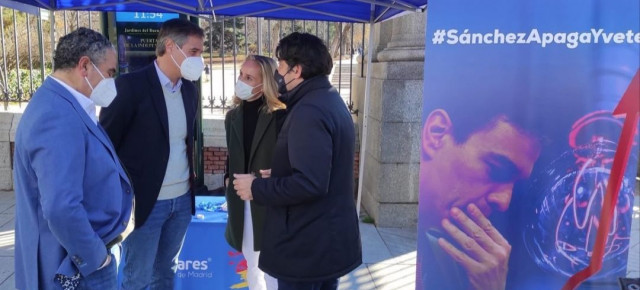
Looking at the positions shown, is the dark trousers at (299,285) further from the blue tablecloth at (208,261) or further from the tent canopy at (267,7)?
the tent canopy at (267,7)

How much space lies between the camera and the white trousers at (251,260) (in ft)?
8.95

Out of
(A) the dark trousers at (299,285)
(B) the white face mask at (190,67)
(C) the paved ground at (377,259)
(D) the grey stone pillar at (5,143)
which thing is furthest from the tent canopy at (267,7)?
(D) the grey stone pillar at (5,143)

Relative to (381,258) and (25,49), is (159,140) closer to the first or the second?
(381,258)

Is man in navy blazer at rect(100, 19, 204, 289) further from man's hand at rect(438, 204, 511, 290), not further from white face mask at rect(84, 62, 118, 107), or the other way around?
man's hand at rect(438, 204, 511, 290)

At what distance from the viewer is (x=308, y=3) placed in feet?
11.4

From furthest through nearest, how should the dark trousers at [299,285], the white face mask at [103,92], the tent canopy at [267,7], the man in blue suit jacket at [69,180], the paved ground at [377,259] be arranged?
the paved ground at [377,259]
the tent canopy at [267,7]
the dark trousers at [299,285]
the white face mask at [103,92]
the man in blue suit jacket at [69,180]

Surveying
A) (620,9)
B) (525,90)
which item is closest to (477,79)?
(525,90)

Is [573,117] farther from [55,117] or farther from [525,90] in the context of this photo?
[55,117]

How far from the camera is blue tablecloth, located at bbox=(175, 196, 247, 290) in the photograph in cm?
333

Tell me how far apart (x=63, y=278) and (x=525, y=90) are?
76.4 inches

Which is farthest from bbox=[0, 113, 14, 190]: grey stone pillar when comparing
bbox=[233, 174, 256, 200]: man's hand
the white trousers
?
bbox=[233, 174, 256, 200]: man's hand

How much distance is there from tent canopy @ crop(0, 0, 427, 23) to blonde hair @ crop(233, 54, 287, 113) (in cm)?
76

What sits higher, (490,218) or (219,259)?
(490,218)

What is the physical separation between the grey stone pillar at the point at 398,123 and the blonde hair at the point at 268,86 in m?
2.55
